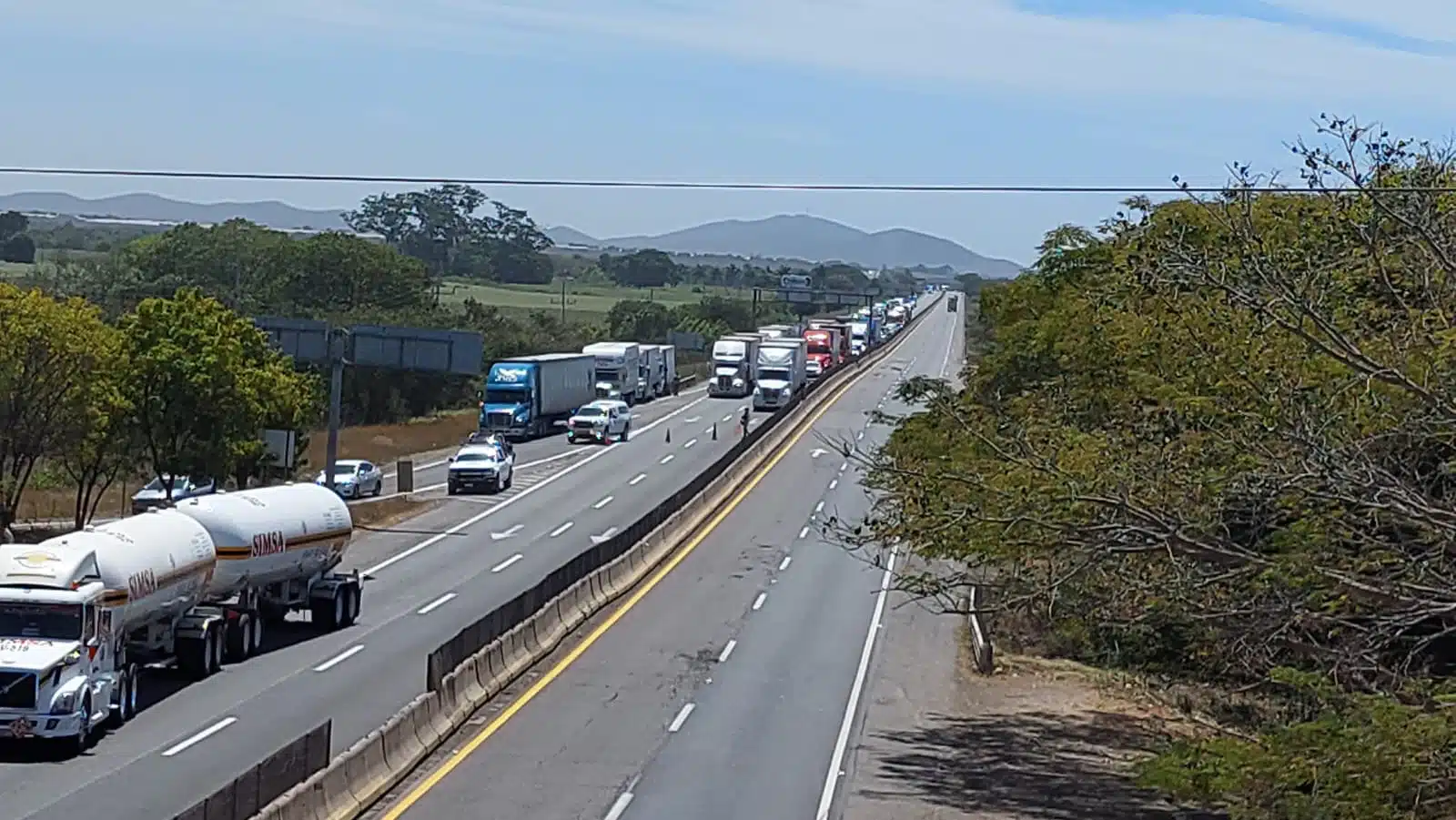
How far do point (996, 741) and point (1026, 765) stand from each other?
6.07 feet

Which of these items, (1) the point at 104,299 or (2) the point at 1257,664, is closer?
(2) the point at 1257,664

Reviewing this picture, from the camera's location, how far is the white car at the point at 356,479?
58969mm

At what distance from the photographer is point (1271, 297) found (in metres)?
16.3

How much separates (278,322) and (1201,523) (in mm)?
36517

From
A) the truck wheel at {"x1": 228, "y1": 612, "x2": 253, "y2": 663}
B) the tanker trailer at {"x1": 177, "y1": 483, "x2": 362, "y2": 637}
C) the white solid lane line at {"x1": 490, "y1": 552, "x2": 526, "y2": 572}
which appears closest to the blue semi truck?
the white solid lane line at {"x1": 490, "y1": 552, "x2": 526, "y2": 572}

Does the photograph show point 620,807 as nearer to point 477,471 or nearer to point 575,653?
point 575,653

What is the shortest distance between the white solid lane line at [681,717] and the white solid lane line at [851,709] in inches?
88.1

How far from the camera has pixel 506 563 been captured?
46281 mm

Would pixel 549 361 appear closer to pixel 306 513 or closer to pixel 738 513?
pixel 738 513

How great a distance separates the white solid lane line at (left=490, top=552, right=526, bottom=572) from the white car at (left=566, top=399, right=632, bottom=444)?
32.1 meters

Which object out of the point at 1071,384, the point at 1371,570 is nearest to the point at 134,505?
the point at 1071,384

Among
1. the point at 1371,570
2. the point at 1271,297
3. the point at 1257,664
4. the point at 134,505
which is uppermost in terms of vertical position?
the point at 1271,297

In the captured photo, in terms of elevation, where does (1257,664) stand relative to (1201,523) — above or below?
below

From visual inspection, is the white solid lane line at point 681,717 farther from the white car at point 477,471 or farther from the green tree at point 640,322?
the green tree at point 640,322
